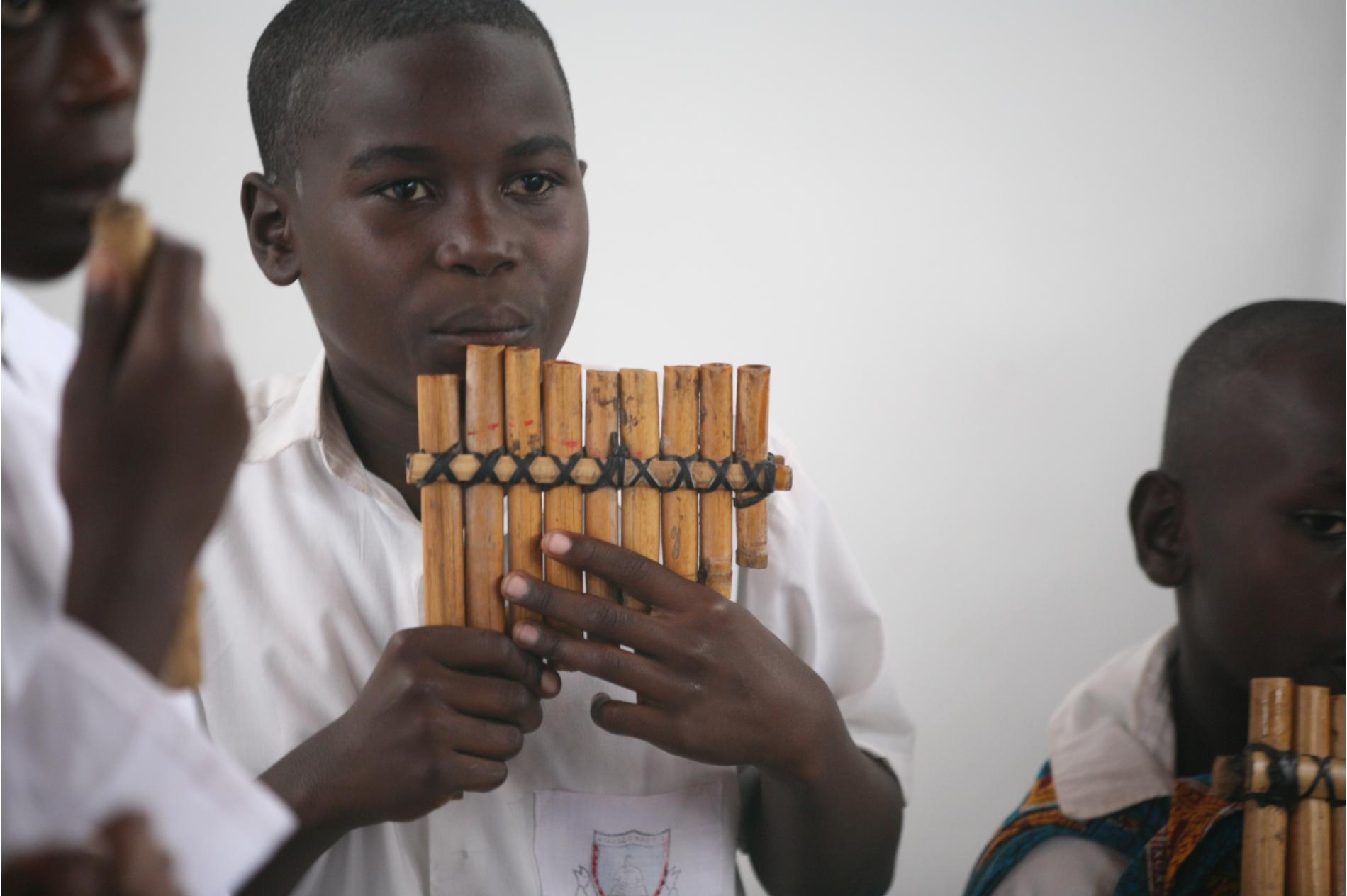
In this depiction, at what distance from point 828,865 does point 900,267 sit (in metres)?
1.20

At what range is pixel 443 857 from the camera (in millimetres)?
1131

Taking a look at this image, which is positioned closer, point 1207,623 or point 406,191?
point 406,191

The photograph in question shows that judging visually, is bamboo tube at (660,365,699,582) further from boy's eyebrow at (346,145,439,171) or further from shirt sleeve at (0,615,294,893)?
shirt sleeve at (0,615,294,893)

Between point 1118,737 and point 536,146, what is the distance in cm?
91

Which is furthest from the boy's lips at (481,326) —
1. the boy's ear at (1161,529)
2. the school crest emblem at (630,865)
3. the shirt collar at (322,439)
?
the boy's ear at (1161,529)

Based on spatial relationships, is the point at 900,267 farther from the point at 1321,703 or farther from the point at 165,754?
the point at 165,754

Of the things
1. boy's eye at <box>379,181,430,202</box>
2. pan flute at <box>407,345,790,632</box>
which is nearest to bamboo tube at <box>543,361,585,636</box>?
pan flute at <box>407,345,790,632</box>

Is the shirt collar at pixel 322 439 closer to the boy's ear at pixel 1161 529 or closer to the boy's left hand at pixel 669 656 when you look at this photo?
the boy's left hand at pixel 669 656

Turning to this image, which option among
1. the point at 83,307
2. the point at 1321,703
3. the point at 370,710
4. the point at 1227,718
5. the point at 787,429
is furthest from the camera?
the point at 787,429

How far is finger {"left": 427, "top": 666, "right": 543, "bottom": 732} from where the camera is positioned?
96cm

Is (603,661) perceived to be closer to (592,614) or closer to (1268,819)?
(592,614)

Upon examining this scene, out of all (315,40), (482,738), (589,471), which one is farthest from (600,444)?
(315,40)

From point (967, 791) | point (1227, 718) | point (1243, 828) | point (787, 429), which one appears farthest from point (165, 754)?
point (967, 791)

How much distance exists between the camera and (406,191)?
1.08 meters
